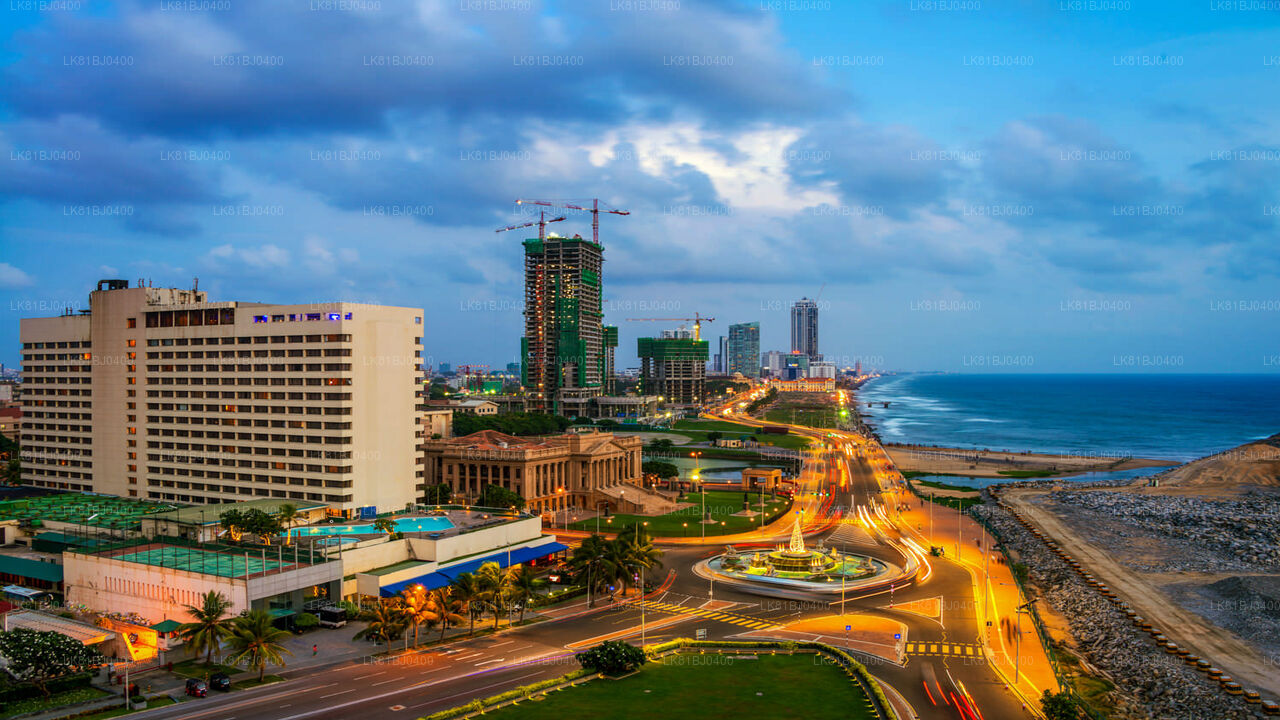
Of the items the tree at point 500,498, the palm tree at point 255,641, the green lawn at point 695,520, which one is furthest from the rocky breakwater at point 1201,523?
the palm tree at point 255,641

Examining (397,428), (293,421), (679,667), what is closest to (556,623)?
(679,667)

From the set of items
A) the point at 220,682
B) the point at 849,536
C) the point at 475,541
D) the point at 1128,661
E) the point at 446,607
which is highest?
the point at 475,541

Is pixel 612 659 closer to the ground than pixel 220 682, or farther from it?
farther from it

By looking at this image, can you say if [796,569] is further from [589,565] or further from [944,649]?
[944,649]

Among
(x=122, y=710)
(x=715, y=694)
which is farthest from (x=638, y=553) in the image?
(x=122, y=710)

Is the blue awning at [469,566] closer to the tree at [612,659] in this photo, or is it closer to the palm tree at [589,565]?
the palm tree at [589,565]

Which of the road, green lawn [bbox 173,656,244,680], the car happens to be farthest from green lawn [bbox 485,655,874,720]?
green lawn [bbox 173,656,244,680]

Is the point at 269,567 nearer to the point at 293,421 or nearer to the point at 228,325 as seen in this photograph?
the point at 293,421
